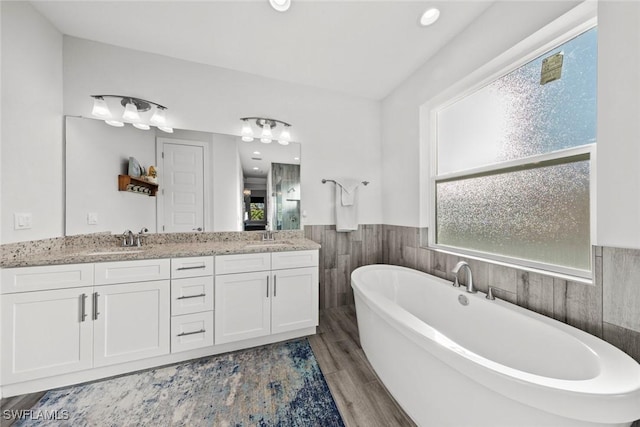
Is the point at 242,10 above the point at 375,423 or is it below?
above

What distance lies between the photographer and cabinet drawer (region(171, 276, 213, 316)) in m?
1.64

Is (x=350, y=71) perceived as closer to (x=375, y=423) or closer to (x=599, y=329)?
(x=599, y=329)

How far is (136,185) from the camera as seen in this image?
6.50 ft

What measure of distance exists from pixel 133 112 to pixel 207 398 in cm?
238

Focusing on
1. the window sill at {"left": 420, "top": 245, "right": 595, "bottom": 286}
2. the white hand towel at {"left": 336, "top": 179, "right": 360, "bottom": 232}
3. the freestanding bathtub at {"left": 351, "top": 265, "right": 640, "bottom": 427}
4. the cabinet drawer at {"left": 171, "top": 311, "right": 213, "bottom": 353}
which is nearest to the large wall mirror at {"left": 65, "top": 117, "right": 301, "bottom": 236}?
the white hand towel at {"left": 336, "top": 179, "right": 360, "bottom": 232}

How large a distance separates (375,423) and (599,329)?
4.02 feet

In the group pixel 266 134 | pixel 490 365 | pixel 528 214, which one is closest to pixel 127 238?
pixel 266 134

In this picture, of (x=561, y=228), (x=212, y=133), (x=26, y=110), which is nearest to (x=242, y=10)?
(x=212, y=133)

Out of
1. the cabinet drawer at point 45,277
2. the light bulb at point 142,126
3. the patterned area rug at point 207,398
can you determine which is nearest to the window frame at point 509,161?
the patterned area rug at point 207,398

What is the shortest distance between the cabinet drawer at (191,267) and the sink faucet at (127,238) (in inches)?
25.6

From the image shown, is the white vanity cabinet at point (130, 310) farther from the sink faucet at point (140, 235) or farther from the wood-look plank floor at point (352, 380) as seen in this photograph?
the wood-look plank floor at point (352, 380)

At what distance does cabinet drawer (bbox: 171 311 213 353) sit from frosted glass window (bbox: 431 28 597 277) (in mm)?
2235

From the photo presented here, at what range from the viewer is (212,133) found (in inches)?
87.0

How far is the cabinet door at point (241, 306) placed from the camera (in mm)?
1743
